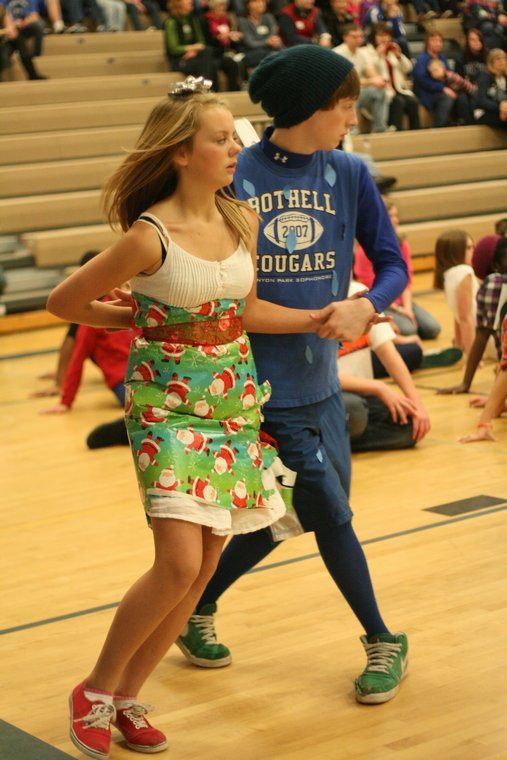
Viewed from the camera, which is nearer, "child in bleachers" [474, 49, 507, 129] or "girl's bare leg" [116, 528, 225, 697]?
"girl's bare leg" [116, 528, 225, 697]

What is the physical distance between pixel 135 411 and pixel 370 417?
2916 millimetres

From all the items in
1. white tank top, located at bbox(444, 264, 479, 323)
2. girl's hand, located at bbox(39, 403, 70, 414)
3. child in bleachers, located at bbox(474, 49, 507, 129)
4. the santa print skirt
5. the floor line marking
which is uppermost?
the santa print skirt

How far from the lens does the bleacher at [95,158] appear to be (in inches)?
396

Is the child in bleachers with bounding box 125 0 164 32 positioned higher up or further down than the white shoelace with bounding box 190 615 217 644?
further down

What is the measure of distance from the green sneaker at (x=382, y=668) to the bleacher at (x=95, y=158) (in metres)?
7.11

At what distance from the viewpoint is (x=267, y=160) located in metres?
2.70

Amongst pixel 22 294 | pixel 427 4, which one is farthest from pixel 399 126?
pixel 22 294

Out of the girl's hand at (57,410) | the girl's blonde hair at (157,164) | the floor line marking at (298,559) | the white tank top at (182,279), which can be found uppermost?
the girl's blonde hair at (157,164)

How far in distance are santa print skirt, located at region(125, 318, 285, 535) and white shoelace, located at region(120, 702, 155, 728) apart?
1.40 feet

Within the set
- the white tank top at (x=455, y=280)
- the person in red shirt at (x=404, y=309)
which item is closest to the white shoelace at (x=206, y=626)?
the person in red shirt at (x=404, y=309)

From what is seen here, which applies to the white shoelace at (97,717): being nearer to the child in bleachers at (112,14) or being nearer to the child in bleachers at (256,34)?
the child in bleachers at (256,34)

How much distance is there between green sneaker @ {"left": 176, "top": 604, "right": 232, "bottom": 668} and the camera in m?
2.91

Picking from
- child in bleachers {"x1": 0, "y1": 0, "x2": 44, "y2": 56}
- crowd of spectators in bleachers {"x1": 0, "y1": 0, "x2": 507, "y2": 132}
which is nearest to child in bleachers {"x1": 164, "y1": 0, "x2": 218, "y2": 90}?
crowd of spectators in bleachers {"x1": 0, "y1": 0, "x2": 507, "y2": 132}

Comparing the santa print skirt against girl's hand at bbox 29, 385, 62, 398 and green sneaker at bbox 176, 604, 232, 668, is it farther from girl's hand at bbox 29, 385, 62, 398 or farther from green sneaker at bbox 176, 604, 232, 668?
girl's hand at bbox 29, 385, 62, 398
